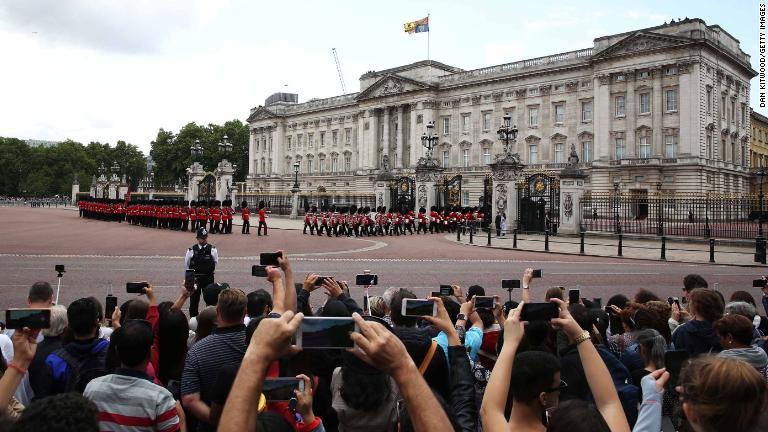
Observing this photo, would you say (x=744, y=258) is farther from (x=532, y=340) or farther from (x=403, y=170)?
(x=403, y=170)

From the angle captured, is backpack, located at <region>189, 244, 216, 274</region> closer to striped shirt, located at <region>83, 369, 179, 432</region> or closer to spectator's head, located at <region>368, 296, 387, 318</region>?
spectator's head, located at <region>368, 296, 387, 318</region>

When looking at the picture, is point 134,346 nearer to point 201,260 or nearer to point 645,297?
point 645,297

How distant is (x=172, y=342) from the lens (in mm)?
4684

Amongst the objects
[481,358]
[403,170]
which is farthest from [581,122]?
[481,358]

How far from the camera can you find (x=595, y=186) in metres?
55.5

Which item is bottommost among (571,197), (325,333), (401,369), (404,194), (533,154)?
(401,369)

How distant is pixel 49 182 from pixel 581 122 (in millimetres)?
96433

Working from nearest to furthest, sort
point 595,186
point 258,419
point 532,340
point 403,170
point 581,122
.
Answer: point 258,419, point 532,340, point 595,186, point 581,122, point 403,170

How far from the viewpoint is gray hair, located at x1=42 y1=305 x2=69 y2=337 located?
14.3 feet

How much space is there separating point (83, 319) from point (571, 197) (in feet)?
91.1

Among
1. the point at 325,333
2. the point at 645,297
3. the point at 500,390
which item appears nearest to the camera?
the point at 325,333

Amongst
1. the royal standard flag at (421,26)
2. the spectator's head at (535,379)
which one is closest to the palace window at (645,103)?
the royal standard flag at (421,26)

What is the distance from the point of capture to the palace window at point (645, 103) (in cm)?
5356

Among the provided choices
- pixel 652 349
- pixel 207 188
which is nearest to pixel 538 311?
pixel 652 349
